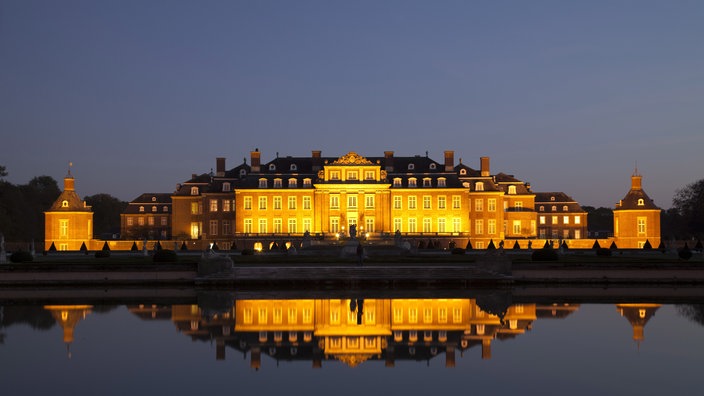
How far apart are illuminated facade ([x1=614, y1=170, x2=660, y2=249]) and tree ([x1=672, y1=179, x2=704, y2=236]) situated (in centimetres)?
516

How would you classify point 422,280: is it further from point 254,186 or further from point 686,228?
point 686,228

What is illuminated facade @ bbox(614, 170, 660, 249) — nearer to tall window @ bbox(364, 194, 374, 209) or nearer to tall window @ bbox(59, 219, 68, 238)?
tall window @ bbox(364, 194, 374, 209)

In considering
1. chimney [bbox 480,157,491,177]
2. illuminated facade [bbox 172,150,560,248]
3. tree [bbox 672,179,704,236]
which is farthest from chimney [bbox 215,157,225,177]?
tree [bbox 672,179,704,236]

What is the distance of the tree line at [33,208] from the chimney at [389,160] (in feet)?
95.2

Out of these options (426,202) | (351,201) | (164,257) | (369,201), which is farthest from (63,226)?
(164,257)

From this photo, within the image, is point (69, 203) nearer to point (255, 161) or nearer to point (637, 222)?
point (255, 161)

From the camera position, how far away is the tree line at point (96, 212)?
6588 centimetres

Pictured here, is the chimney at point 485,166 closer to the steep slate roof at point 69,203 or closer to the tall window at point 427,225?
the tall window at point 427,225

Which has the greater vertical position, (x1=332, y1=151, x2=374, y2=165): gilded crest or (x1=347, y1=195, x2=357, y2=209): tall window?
(x1=332, y1=151, x2=374, y2=165): gilded crest

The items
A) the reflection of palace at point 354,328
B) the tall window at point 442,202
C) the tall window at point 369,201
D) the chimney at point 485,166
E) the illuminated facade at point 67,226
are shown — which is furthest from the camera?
the chimney at point 485,166

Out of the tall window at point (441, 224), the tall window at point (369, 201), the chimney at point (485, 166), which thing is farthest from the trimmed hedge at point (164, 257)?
the chimney at point (485, 166)

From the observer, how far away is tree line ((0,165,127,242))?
65.8m

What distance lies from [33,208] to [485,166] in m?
43.9

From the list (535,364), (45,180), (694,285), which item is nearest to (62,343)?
(535,364)
